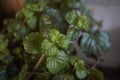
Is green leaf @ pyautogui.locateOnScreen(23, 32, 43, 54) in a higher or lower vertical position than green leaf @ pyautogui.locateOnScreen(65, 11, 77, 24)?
lower

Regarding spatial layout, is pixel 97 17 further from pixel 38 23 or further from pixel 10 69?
pixel 10 69

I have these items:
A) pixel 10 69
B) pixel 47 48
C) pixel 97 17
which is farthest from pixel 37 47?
pixel 97 17

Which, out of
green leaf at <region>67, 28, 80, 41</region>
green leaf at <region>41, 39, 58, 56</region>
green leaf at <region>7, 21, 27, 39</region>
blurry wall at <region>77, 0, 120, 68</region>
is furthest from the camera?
blurry wall at <region>77, 0, 120, 68</region>

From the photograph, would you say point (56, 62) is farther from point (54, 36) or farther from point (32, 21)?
point (32, 21)

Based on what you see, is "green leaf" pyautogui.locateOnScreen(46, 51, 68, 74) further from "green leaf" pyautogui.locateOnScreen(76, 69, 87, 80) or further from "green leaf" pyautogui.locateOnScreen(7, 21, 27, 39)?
"green leaf" pyautogui.locateOnScreen(7, 21, 27, 39)

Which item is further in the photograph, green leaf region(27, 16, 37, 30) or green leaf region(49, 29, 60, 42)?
green leaf region(27, 16, 37, 30)

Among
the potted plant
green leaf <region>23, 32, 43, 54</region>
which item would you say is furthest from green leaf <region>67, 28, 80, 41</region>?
green leaf <region>23, 32, 43, 54</region>

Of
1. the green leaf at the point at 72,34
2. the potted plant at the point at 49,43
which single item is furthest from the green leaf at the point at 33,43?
the green leaf at the point at 72,34

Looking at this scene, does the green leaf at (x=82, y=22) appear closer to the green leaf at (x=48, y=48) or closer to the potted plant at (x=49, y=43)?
the potted plant at (x=49, y=43)

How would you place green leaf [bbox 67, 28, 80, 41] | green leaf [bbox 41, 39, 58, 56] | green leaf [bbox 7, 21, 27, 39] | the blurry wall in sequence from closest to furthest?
green leaf [bbox 41, 39, 58, 56] → green leaf [bbox 67, 28, 80, 41] → green leaf [bbox 7, 21, 27, 39] → the blurry wall
